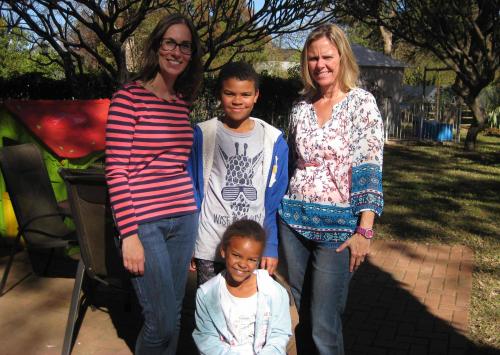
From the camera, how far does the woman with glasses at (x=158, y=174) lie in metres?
2.39

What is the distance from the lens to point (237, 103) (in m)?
2.60

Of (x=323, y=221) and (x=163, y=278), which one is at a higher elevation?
(x=323, y=221)

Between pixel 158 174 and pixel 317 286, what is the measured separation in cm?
86

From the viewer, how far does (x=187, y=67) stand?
267 centimetres

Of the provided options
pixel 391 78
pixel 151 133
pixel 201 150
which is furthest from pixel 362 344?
pixel 391 78

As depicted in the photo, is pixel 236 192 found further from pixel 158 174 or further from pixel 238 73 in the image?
pixel 238 73

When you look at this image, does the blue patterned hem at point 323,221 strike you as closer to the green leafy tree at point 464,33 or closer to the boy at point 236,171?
the boy at point 236,171

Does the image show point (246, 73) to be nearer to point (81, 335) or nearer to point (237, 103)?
point (237, 103)

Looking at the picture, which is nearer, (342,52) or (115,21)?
(342,52)

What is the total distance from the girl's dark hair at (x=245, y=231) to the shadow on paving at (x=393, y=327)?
158cm

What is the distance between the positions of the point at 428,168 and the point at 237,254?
10213mm

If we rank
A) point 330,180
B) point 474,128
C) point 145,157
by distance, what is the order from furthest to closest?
1. point 474,128
2. point 330,180
3. point 145,157

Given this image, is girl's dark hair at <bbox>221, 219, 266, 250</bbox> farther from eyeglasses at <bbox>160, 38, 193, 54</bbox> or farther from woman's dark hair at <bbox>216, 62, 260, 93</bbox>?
eyeglasses at <bbox>160, 38, 193, 54</bbox>

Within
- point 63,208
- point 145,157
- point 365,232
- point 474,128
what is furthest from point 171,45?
point 474,128
